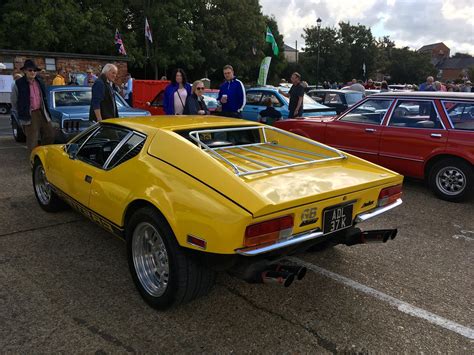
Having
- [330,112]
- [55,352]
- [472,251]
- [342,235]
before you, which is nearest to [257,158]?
[342,235]

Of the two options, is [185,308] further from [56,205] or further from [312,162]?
[56,205]

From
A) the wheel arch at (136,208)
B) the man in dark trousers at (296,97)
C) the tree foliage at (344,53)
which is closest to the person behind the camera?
the wheel arch at (136,208)

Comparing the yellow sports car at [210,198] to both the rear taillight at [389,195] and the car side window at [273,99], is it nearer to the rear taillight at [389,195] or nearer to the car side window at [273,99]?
the rear taillight at [389,195]

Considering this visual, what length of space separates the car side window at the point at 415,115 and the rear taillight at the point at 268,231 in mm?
4395

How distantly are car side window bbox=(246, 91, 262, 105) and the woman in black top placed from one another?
4484 millimetres

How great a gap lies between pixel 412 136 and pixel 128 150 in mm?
4493

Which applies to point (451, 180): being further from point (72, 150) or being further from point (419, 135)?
point (72, 150)

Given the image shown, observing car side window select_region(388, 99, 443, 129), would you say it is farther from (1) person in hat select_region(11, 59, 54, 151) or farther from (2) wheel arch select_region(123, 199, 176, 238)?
(1) person in hat select_region(11, 59, 54, 151)

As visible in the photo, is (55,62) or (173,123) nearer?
(173,123)

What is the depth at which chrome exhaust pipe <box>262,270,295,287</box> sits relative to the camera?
2.43 meters

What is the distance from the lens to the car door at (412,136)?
19.5 feet

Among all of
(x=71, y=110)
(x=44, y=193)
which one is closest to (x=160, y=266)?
(x=44, y=193)

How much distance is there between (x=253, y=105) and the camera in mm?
11188

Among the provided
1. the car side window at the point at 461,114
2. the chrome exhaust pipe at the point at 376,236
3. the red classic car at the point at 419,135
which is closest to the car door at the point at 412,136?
the red classic car at the point at 419,135
